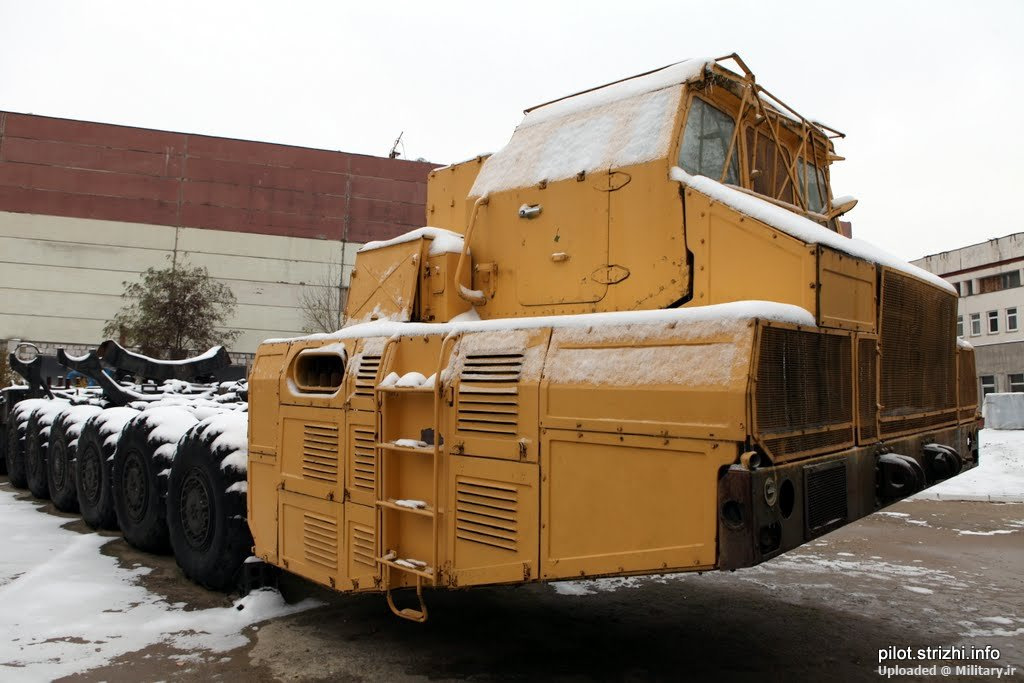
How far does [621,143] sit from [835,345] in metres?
1.52

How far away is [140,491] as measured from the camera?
706cm

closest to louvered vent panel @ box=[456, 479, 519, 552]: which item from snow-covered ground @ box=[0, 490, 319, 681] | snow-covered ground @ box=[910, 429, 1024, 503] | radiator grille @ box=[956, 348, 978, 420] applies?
snow-covered ground @ box=[0, 490, 319, 681]

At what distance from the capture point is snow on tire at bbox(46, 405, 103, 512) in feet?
29.6

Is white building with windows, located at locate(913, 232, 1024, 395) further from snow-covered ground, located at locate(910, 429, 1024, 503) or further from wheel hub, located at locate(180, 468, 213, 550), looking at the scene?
wheel hub, located at locate(180, 468, 213, 550)

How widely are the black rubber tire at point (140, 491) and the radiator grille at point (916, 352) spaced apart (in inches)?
215

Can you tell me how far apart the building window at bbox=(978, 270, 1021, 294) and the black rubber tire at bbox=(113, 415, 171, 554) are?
35.6 m

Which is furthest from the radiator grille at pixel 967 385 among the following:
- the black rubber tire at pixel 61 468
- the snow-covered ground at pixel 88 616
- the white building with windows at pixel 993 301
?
the white building with windows at pixel 993 301

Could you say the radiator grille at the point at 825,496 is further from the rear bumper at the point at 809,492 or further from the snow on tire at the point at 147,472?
the snow on tire at the point at 147,472

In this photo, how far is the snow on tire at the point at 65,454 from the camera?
9016 millimetres

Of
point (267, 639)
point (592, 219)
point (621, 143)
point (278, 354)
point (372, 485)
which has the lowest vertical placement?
point (267, 639)

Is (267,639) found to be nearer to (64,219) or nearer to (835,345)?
(835,345)

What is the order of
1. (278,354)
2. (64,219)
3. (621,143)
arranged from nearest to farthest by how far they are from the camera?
(621,143), (278,354), (64,219)

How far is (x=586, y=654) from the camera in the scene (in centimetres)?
468

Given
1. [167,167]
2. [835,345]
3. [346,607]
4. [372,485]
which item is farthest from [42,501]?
[167,167]
